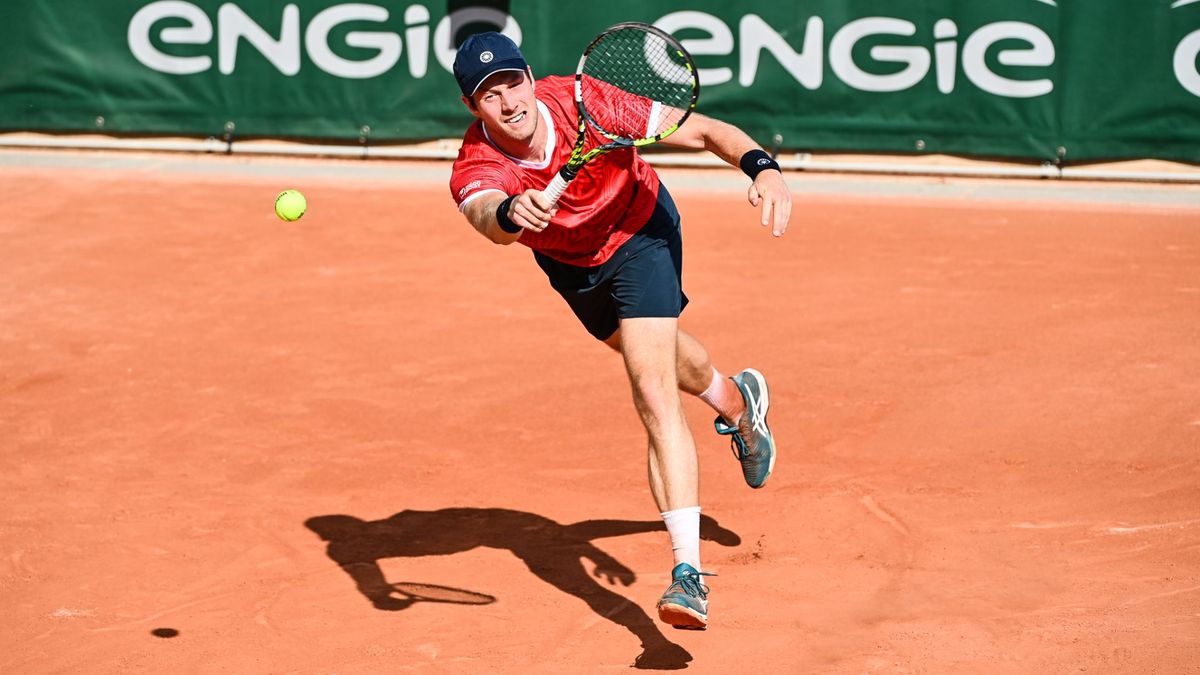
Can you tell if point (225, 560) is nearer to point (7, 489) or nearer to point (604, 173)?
point (7, 489)

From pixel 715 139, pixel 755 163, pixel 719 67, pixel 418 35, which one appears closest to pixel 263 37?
pixel 418 35

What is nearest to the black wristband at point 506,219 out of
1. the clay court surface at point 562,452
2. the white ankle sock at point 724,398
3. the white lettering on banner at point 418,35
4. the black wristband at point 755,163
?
the black wristband at point 755,163

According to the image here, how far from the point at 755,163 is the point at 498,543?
79.1 inches

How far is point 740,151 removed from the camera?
523 cm

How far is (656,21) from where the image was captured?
531 inches

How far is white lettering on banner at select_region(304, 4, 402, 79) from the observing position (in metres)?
13.9

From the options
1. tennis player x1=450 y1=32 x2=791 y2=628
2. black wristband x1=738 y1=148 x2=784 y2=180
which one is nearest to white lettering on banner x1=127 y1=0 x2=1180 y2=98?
tennis player x1=450 y1=32 x2=791 y2=628

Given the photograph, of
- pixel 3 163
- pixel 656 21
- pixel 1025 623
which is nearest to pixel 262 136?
pixel 3 163

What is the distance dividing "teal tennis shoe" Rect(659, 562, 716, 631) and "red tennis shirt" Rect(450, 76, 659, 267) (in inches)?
50.5

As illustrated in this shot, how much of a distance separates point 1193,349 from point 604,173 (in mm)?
4563

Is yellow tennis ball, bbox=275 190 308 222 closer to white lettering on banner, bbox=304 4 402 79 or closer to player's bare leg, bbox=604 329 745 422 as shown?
player's bare leg, bbox=604 329 745 422

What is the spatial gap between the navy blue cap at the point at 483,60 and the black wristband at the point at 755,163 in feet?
2.77

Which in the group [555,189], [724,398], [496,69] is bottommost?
[724,398]

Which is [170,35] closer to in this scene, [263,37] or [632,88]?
[263,37]
